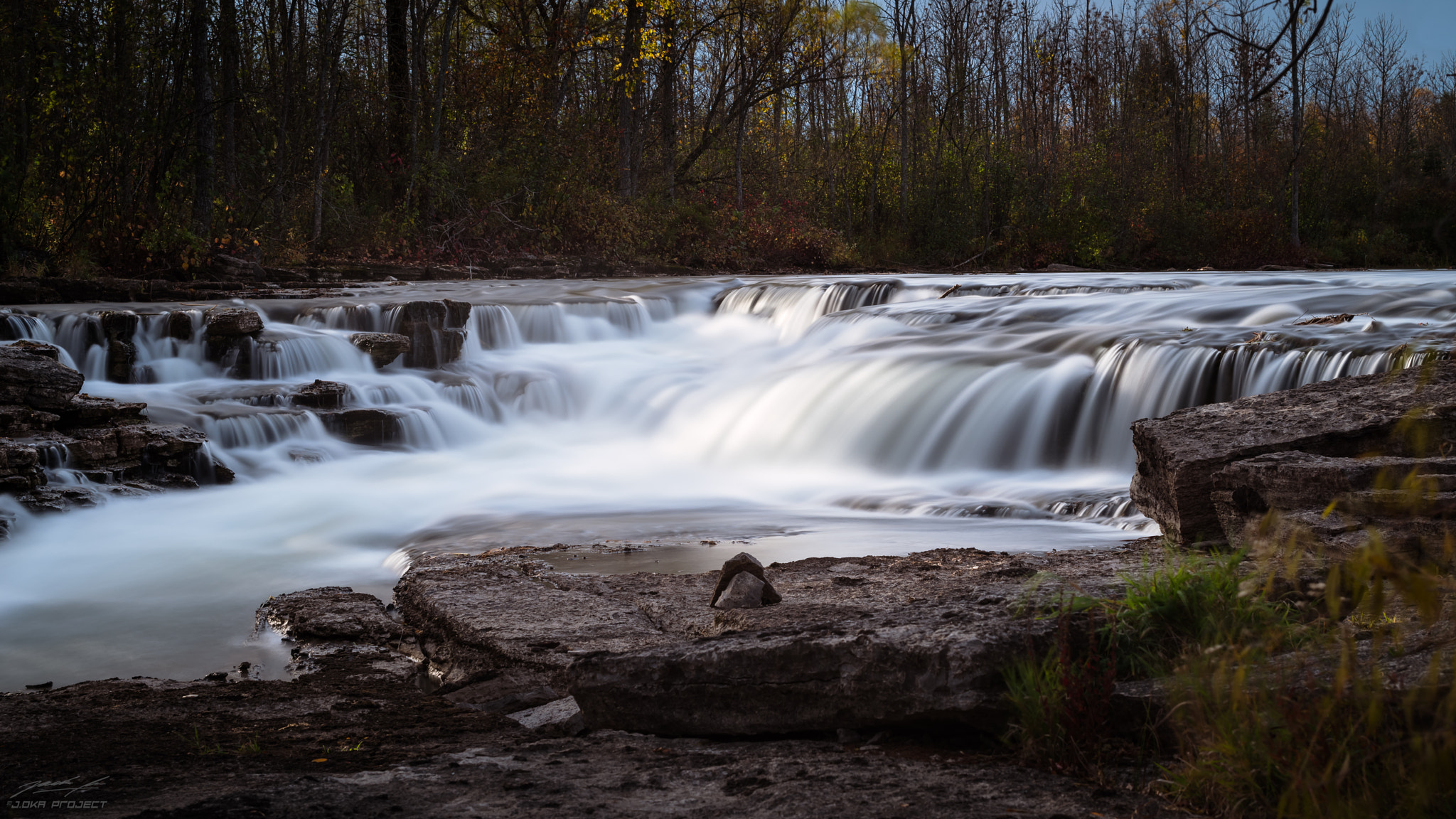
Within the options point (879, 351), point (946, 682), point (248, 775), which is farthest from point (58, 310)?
point (946, 682)

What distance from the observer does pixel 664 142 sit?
27.2 m

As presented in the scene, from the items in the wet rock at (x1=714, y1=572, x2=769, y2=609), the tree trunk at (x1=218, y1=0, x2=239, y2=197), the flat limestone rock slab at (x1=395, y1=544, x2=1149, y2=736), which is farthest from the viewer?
the tree trunk at (x1=218, y1=0, x2=239, y2=197)

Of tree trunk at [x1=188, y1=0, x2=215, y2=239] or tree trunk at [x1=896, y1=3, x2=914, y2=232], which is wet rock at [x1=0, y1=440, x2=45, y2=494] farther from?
tree trunk at [x1=896, y1=3, x2=914, y2=232]

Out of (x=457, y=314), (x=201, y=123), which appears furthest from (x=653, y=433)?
(x=201, y=123)

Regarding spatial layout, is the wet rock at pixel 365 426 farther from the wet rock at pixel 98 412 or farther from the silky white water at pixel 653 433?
the wet rock at pixel 98 412

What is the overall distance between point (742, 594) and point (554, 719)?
111cm

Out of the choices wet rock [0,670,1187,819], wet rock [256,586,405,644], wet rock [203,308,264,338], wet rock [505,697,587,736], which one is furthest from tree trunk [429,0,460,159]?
wet rock [505,697,587,736]

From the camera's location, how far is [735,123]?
30094 millimetres

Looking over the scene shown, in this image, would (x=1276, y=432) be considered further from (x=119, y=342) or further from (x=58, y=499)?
(x=119, y=342)

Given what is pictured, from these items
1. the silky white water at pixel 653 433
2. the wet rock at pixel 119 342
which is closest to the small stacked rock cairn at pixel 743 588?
the silky white water at pixel 653 433

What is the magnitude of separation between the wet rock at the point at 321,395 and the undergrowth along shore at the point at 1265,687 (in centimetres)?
879

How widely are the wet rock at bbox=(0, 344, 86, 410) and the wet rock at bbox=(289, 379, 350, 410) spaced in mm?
2087

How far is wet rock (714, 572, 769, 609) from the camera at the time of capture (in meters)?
4.07

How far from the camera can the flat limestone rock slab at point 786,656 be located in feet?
8.50
